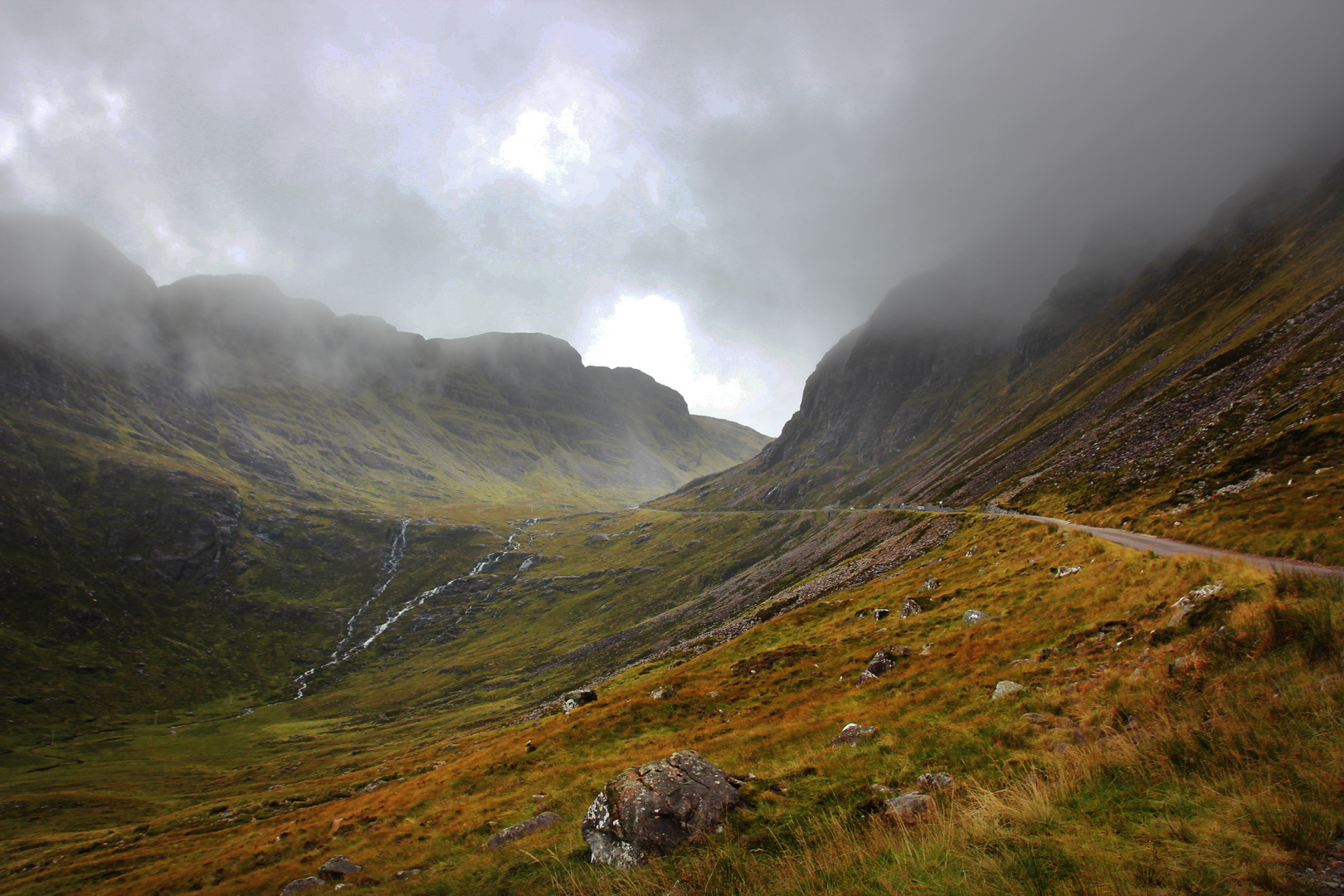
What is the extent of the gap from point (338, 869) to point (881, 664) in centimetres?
2694

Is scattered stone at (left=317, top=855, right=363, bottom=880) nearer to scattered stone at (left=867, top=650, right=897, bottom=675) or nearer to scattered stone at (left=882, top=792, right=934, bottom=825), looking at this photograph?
scattered stone at (left=882, top=792, right=934, bottom=825)

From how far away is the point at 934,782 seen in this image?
477 inches

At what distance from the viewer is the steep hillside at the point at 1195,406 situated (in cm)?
3416

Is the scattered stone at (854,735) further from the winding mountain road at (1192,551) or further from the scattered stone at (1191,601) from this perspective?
the winding mountain road at (1192,551)

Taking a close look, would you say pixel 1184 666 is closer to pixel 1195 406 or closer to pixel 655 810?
pixel 655 810

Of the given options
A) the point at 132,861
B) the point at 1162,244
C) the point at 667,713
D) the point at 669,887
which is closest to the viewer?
the point at 669,887

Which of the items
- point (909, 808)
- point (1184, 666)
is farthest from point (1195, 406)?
point (909, 808)

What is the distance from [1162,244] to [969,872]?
251954 mm

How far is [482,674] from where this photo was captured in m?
139

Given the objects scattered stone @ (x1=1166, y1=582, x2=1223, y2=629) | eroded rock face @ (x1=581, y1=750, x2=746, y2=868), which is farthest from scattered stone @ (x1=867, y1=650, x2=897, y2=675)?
eroded rock face @ (x1=581, y1=750, x2=746, y2=868)

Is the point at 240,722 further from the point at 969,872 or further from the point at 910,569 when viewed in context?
the point at 969,872

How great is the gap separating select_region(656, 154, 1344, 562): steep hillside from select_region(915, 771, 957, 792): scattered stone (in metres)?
21.7

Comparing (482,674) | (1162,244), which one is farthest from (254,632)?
(1162,244)

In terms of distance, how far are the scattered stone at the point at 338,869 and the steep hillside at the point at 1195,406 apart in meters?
42.5
